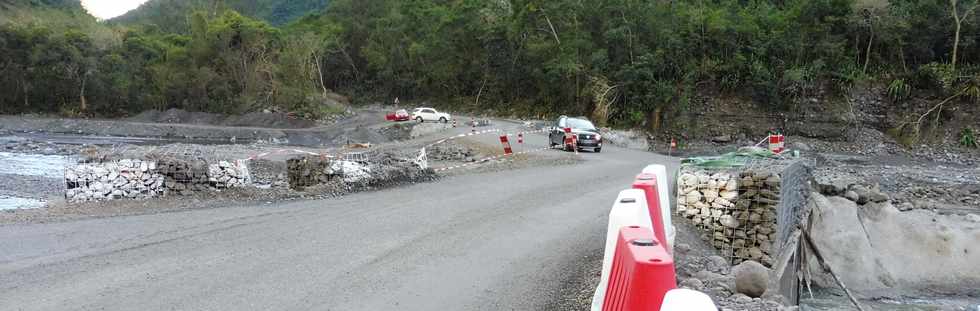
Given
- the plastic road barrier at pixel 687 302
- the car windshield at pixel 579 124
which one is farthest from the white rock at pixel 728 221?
the car windshield at pixel 579 124

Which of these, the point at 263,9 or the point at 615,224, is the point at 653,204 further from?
the point at 263,9

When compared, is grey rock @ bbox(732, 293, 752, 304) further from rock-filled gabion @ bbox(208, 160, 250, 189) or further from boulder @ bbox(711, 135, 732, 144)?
boulder @ bbox(711, 135, 732, 144)

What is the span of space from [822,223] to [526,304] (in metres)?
12.2

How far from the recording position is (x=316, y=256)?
8.78 meters

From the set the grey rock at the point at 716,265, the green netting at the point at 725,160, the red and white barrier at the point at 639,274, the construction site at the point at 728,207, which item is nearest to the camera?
the red and white barrier at the point at 639,274

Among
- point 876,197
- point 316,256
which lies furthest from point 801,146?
point 316,256

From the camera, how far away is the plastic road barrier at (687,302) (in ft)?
9.71

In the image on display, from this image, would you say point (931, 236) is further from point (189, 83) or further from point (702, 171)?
point (189, 83)

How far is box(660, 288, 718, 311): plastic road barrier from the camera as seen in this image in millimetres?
2961

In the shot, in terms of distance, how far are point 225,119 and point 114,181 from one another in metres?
46.0

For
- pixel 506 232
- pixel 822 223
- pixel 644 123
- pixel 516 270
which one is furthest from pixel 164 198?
pixel 644 123

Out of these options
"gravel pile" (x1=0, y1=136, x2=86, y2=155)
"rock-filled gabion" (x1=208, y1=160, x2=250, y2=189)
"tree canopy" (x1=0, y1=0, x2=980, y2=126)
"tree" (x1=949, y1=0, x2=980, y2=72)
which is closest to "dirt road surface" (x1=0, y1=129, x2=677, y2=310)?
"rock-filled gabion" (x1=208, y1=160, x2=250, y2=189)

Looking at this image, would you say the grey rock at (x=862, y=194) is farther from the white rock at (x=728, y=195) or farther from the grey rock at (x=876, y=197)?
the white rock at (x=728, y=195)

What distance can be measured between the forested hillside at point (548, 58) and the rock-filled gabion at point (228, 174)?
112ft
